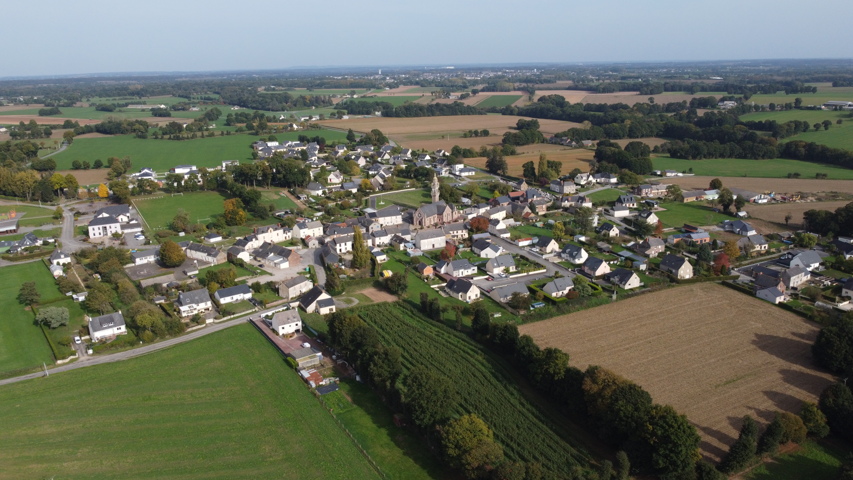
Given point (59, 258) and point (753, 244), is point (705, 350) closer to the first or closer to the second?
point (753, 244)

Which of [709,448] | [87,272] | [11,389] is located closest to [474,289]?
[709,448]

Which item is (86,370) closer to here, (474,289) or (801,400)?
(474,289)

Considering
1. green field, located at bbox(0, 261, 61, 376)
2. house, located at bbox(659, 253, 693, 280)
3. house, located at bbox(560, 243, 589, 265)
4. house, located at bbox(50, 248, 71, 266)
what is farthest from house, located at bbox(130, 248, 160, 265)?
house, located at bbox(659, 253, 693, 280)

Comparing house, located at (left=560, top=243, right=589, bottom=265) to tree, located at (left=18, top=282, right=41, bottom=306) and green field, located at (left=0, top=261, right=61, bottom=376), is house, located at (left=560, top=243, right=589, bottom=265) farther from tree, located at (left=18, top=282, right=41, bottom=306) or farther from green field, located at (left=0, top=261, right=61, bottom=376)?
tree, located at (left=18, top=282, right=41, bottom=306)

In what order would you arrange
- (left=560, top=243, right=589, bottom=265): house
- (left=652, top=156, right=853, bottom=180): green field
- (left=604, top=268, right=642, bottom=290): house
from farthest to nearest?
1. (left=652, top=156, right=853, bottom=180): green field
2. (left=560, top=243, right=589, bottom=265): house
3. (left=604, top=268, right=642, bottom=290): house

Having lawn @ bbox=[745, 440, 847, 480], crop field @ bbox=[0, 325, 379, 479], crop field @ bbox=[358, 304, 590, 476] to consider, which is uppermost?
crop field @ bbox=[358, 304, 590, 476]

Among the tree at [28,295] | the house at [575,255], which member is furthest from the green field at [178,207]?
the house at [575,255]

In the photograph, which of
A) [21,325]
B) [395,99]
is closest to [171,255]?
[21,325]
